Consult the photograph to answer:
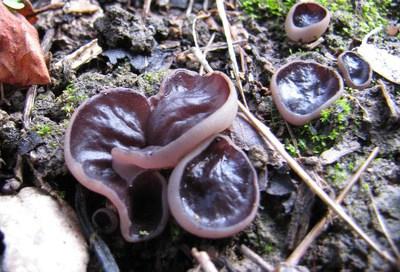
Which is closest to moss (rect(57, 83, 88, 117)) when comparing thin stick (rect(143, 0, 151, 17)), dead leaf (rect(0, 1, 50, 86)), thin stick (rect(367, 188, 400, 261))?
dead leaf (rect(0, 1, 50, 86))

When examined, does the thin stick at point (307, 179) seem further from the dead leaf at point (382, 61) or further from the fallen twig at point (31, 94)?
the fallen twig at point (31, 94)

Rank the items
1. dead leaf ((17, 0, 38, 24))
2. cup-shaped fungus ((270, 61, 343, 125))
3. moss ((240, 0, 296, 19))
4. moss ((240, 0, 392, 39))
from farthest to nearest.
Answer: moss ((240, 0, 296, 19)), moss ((240, 0, 392, 39)), dead leaf ((17, 0, 38, 24)), cup-shaped fungus ((270, 61, 343, 125))

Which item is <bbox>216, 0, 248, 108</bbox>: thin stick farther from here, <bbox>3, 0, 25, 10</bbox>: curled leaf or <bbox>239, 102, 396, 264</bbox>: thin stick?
<bbox>3, 0, 25, 10</bbox>: curled leaf

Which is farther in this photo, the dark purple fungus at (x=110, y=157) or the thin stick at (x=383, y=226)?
the dark purple fungus at (x=110, y=157)

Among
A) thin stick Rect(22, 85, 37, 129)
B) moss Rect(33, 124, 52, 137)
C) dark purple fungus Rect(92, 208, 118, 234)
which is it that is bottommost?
dark purple fungus Rect(92, 208, 118, 234)

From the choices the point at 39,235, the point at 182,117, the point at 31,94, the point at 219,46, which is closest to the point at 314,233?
the point at 182,117

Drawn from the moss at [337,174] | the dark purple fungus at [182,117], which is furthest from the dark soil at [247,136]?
the dark purple fungus at [182,117]

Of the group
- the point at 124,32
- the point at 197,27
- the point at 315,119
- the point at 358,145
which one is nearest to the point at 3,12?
the point at 124,32
